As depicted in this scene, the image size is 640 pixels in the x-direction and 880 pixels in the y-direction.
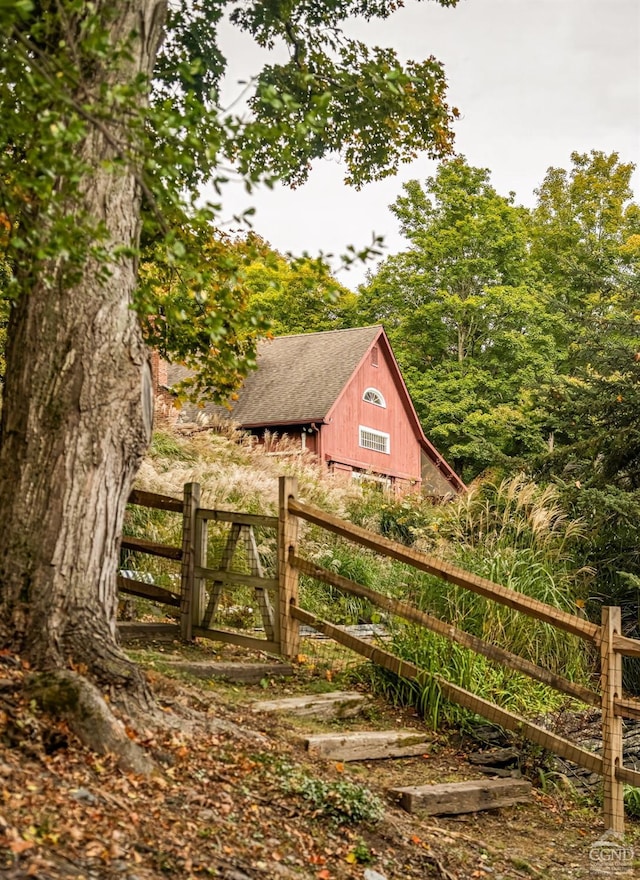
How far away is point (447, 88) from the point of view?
1152cm

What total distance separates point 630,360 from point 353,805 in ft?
27.4

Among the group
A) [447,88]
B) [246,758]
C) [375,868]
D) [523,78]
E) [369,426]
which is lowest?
[375,868]

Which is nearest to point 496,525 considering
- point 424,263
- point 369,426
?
point 369,426

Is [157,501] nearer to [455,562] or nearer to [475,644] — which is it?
[455,562]

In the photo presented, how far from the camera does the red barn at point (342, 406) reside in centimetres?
2677

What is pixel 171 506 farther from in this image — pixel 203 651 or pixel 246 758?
pixel 246 758

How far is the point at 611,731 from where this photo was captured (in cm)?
572

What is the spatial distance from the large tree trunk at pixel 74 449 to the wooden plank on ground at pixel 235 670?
170 cm

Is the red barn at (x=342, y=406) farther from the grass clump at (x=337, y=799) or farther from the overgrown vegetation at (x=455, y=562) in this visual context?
the grass clump at (x=337, y=799)

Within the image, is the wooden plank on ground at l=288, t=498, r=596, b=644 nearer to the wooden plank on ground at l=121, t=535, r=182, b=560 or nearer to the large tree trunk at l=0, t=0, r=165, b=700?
the wooden plank on ground at l=121, t=535, r=182, b=560

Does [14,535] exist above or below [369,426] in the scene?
below

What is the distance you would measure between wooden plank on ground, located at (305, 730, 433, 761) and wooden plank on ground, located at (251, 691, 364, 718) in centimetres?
29

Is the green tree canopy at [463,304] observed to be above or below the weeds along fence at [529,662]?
above

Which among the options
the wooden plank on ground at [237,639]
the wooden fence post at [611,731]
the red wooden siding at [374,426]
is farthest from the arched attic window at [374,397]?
the wooden fence post at [611,731]
